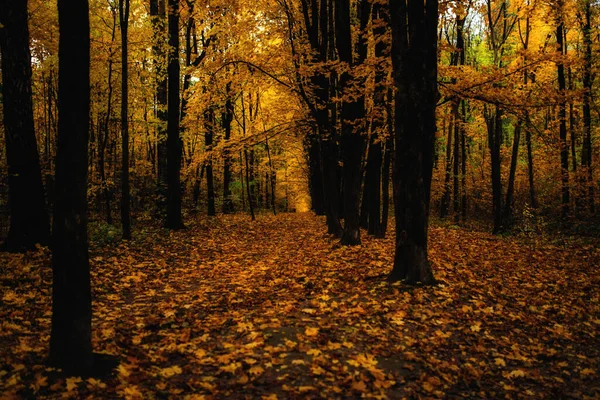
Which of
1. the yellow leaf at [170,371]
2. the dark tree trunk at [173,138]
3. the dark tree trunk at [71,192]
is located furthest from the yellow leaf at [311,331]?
the dark tree trunk at [173,138]

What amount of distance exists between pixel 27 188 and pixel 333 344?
8522 millimetres

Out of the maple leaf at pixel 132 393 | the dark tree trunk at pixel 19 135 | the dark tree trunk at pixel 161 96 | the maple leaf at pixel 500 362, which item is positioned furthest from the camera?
the dark tree trunk at pixel 161 96

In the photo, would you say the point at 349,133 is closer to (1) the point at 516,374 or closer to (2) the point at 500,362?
(2) the point at 500,362

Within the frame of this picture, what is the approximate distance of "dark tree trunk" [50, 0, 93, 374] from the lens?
3.85 metres

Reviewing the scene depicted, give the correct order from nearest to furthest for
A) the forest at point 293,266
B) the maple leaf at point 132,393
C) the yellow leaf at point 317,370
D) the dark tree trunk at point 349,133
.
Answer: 1. the maple leaf at point 132,393
2. the forest at point 293,266
3. the yellow leaf at point 317,370
4. the dark tree trunk at point 349,133

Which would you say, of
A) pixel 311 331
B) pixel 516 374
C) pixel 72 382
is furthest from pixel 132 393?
pixel 516 374

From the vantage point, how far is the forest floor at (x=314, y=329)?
4281mm

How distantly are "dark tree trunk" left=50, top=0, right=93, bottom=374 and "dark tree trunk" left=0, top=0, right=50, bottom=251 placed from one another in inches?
254

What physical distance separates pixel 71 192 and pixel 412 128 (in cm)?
614

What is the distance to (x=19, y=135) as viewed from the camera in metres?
9.32

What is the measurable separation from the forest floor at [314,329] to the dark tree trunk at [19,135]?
1036mm

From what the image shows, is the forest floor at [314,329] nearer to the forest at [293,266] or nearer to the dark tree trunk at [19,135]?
the forest at [293,266]

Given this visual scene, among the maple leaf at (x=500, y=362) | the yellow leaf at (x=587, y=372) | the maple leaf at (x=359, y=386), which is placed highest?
the maple leaf at (x=359, y=386)

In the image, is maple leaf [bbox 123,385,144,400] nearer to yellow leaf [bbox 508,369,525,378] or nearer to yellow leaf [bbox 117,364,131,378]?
yellow leaf [bbox 117,364,131,378]
